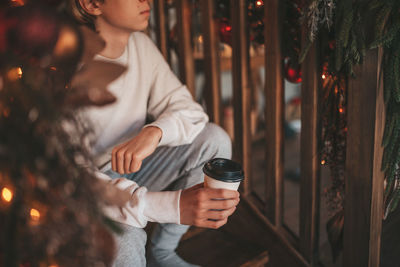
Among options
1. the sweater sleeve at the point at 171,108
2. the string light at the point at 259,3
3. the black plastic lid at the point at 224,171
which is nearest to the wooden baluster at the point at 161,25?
the sweater sleeve at the point at 171,108

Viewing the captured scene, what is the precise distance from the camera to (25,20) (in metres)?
0.65

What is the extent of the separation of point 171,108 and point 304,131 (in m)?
0.48

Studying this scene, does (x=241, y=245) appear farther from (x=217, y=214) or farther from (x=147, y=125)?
(x=147, y=125)

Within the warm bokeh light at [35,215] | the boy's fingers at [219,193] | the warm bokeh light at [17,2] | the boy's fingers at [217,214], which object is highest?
the warm bokeh light at [17,2]

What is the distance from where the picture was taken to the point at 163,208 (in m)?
0.95

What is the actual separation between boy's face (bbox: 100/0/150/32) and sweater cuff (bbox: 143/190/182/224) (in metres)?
0.59

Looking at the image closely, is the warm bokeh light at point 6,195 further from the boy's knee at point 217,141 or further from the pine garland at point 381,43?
the pine garland at point 381,43

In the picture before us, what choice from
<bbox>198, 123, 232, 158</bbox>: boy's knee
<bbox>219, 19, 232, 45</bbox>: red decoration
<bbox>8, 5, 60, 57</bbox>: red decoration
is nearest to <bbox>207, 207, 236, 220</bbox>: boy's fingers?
<bbox>198, 123, 232, 158</bbox>: boy's knee

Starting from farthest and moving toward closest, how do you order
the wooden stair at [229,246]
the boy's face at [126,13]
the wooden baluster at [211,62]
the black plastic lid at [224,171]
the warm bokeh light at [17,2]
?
the wooden baluster at [211,62]
the wooden stair at [229,246]
the boy's face at [126,13]
the black plastic lid at [224,171]
the warm bokeh light at [17,2]

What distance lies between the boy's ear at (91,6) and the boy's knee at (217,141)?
549 millimetres

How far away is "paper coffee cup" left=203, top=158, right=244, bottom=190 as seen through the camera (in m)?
0.90

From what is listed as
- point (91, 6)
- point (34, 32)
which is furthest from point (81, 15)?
point (34, 32)

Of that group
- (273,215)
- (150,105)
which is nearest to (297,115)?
(273,215)

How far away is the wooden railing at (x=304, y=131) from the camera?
106 centimetres
